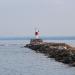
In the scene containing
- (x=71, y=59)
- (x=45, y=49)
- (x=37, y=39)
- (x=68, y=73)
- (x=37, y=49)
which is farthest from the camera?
(x=37, y=39)

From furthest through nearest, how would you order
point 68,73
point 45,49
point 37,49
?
point 37,49
point 45,49
point 68,73

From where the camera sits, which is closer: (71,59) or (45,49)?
(71,59)

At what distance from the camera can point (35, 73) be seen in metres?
34.7

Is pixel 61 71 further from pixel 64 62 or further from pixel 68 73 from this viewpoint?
pixel 64 62

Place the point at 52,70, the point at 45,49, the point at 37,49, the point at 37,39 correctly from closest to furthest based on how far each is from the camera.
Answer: the point at 52,70
the point at 45,49
the point at 37,49
the point at 37,39

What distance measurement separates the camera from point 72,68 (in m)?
37.3

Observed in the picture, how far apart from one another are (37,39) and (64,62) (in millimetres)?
40449

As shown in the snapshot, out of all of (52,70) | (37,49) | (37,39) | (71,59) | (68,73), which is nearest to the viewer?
(68,73)

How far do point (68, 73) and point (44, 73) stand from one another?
74.6 inches

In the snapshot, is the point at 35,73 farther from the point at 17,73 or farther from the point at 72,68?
the point at 72,68

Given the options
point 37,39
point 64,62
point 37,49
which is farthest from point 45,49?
point 64,62

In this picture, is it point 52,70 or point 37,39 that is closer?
point 52,70

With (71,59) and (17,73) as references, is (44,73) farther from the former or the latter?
(71,59)

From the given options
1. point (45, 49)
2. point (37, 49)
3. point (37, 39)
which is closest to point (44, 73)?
point (45, 49)
